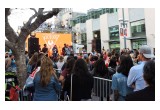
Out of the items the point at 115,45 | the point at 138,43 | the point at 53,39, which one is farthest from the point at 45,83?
the point at 115,45

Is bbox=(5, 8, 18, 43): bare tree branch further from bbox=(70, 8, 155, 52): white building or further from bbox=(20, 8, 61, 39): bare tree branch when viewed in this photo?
bbox=(70, 8, 155, 52): white building

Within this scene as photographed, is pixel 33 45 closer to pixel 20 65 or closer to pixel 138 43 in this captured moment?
pixel 20 65

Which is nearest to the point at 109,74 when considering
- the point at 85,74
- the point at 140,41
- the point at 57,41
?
the point at 85,74

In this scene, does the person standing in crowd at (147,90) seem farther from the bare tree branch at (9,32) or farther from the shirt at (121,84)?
the bare tree branch at (9,32)

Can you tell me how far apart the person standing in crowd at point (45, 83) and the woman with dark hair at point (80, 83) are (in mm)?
338

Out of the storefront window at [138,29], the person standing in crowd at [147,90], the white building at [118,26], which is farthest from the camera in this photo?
the storefront window at [138,29]

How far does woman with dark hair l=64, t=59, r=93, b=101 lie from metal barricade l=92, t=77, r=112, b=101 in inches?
56.2

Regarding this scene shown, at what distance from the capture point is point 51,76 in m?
3.86

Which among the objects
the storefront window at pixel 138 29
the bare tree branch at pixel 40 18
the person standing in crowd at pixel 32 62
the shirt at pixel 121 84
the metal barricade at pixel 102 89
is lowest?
the metal barricade at pixel 102 89

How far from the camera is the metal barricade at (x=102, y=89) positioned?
570cm

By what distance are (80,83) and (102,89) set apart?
189cm

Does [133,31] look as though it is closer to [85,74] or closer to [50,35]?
[50,35]

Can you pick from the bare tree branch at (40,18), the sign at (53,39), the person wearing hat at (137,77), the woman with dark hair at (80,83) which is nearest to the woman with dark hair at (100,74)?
the woman with dark hair at (80,83)

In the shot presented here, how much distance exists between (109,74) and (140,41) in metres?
23.0
